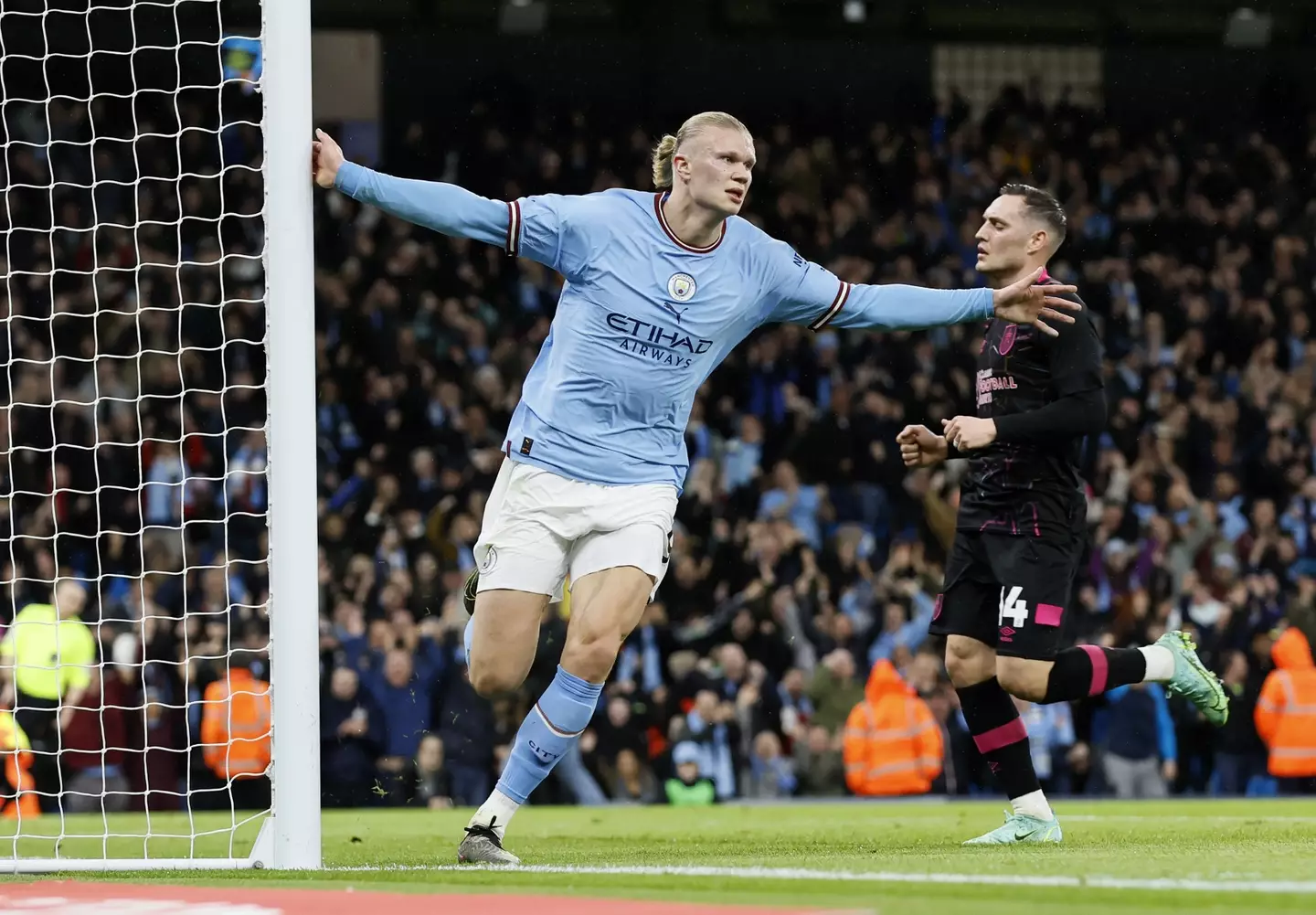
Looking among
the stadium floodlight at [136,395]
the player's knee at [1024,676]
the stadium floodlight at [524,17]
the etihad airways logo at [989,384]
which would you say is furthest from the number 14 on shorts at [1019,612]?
the stadium floodlight at [524,17]

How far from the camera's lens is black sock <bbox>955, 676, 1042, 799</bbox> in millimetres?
7070

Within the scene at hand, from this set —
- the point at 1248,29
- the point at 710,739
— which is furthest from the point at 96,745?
the point at 1248,29

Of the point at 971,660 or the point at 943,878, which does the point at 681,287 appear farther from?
the point at 943,878

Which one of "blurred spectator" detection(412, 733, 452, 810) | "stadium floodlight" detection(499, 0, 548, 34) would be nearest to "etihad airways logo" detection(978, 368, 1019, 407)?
"blurred spectator" detection(412, 733, 452, 810)

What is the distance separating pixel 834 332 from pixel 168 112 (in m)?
7.57

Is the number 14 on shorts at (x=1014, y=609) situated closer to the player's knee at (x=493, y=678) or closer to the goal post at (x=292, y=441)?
the player's knee at (x=493, y=678)

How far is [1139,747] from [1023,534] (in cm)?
838

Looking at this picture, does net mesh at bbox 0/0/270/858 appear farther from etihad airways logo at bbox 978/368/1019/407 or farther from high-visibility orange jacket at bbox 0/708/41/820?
etihad airways logo at bbox 978/368/1019/407

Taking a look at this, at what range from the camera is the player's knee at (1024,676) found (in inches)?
269

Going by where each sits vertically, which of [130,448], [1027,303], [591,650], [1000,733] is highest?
[130,448]

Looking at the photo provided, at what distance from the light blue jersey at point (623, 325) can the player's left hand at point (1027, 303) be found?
0.05m

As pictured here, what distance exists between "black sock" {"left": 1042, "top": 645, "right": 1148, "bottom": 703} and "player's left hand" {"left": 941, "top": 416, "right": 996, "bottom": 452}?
3.12 feet

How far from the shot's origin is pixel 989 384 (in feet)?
23.7

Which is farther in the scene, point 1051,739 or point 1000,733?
point 1051,739
